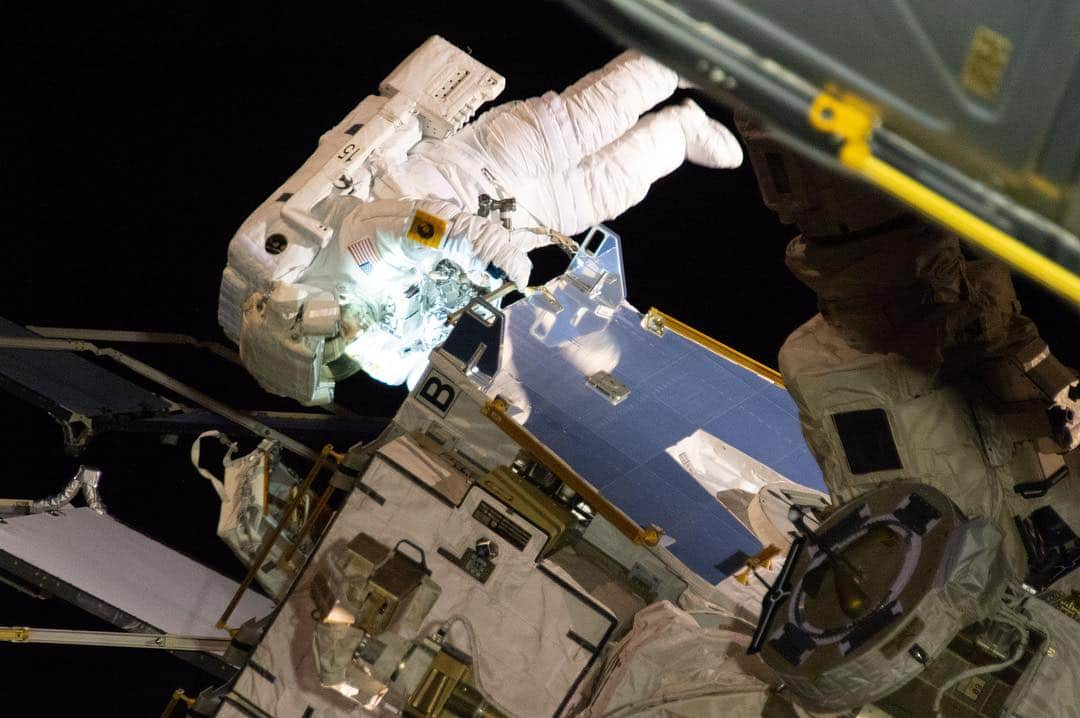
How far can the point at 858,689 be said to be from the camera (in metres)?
3.10

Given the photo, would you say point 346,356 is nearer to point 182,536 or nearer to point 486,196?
point 486,196

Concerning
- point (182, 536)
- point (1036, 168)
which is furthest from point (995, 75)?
point (182, 536)

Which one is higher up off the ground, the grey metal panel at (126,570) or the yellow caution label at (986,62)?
the yellow caution label at (986,62)

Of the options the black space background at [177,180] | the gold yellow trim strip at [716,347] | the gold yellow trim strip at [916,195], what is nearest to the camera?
the gold yellow trim strip at [916,195]

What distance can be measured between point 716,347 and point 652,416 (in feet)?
1.72

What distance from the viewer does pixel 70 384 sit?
524 centimetres

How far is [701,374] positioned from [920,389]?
155 centimetres

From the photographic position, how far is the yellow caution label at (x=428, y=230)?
4848mm

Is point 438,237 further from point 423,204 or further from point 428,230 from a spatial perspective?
point 423,204

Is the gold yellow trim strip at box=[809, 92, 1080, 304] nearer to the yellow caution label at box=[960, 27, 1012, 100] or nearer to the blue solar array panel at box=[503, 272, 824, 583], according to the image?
the yellow caution label at box=[960, 27, 1012, 100]

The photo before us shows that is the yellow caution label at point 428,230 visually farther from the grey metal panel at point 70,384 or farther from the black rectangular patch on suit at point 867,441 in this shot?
the black rectangular patch on suit at point 867,441

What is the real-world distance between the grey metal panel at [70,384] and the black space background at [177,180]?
128 centimetres

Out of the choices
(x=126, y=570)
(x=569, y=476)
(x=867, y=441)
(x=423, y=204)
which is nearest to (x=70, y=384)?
(x=126, y=570)

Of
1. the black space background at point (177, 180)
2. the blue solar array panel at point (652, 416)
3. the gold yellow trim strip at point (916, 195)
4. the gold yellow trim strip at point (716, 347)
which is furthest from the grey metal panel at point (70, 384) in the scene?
the gold yellow trim strip at point (916, 195)
